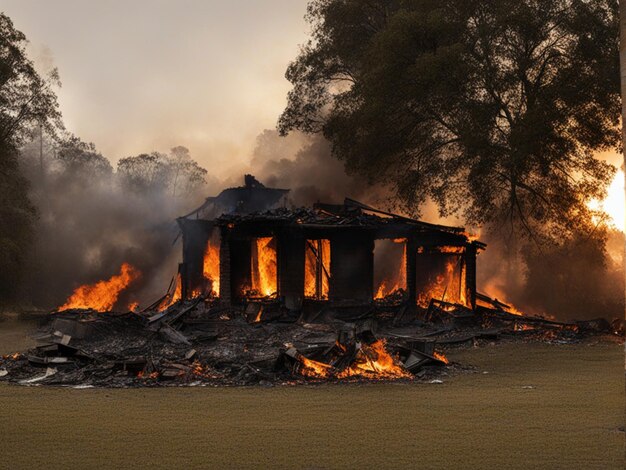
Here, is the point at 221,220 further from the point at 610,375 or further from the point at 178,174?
the point at 178,174

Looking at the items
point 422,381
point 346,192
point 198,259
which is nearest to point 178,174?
point 346,192

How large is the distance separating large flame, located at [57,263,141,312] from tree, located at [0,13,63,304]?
328 centimetres

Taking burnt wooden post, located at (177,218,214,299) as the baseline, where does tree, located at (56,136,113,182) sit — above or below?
above

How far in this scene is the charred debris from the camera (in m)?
16.9

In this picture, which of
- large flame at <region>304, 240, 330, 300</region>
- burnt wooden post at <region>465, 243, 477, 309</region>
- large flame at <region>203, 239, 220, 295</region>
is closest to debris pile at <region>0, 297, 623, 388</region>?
burnt wooden post at <region>465, 243, 477, 309</region>

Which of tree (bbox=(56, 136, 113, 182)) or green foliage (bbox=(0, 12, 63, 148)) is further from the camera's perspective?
tree (bbox=(56, 136, 113, 182))

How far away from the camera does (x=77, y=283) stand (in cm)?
5012

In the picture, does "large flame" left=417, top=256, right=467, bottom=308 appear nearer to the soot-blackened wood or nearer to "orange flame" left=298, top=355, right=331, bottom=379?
the soot-blackened wood

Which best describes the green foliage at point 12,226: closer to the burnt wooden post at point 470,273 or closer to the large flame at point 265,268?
the large flame at point 265,268

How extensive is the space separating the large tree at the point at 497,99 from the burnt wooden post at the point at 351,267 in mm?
6619

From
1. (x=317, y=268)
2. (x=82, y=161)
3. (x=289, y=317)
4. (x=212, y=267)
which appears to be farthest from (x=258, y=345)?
(x=82, y=161)

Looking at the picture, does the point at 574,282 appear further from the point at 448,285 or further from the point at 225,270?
the point at 225,270

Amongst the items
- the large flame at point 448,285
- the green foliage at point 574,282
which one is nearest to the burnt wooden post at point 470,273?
the large flame at point 448,285

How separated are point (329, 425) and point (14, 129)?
32.8 m
